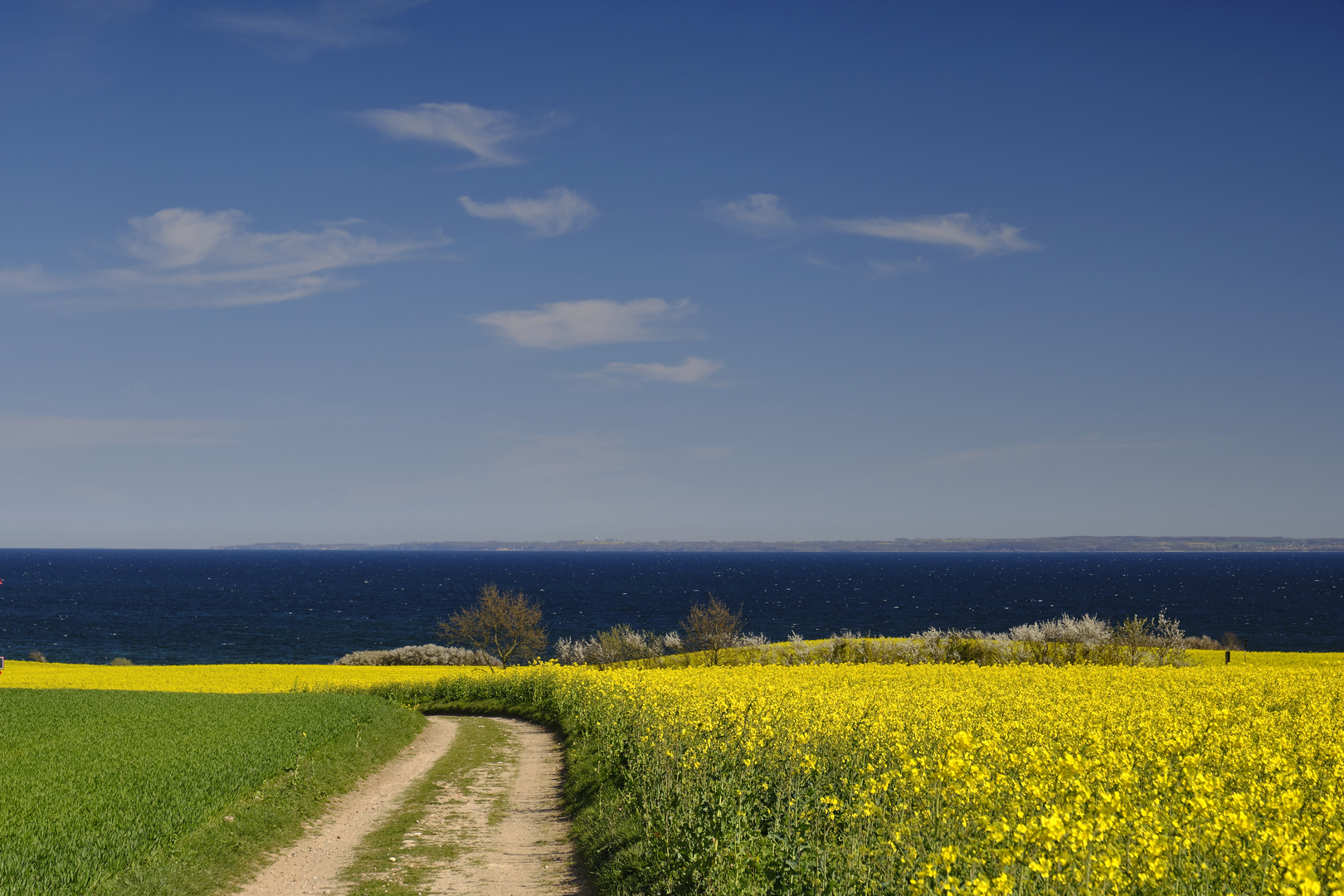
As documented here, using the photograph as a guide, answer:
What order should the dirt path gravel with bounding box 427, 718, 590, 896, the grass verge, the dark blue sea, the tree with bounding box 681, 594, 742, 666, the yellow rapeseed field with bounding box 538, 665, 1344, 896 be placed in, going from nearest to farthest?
the yellow rapeseed field with bounding box 538, 665, 1344, 896 → the grass verge → the dirt path gravel with bounding box 427, 718, 590, 896 → the tree with bounding box 681, 594, 742, 666 → the dark blue sea

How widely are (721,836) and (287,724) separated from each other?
1595cm

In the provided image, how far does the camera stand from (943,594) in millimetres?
151125

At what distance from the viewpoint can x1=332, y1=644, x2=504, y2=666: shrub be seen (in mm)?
64938

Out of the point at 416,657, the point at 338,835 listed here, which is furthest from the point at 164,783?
the point at 416,657

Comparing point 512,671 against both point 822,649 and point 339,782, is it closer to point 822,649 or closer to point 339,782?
point 339,782

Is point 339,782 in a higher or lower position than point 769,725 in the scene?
lower

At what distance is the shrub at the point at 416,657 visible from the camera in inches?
2557

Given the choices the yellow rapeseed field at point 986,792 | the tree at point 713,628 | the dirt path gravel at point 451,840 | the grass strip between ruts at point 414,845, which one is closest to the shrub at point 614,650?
the tree at point 713,628

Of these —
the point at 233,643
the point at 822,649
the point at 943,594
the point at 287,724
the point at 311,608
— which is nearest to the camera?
the point at 287,724

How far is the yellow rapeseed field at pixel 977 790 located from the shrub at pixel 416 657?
158ft

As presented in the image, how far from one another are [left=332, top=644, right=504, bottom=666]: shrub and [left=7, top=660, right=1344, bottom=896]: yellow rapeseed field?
4821cm

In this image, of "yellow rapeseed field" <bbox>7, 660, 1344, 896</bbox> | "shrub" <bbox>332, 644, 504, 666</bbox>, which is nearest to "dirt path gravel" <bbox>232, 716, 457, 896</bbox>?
"yellow rapeseed field" <bbox>7, 660, 1344, 896</bbox>

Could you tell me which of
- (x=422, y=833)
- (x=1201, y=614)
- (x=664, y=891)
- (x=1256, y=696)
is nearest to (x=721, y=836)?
(x=664, y=891)

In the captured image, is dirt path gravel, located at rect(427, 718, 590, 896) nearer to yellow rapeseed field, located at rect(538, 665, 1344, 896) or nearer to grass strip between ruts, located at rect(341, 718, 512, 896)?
grass strip between ruts, located at rect(341, 718, 512, 896)
